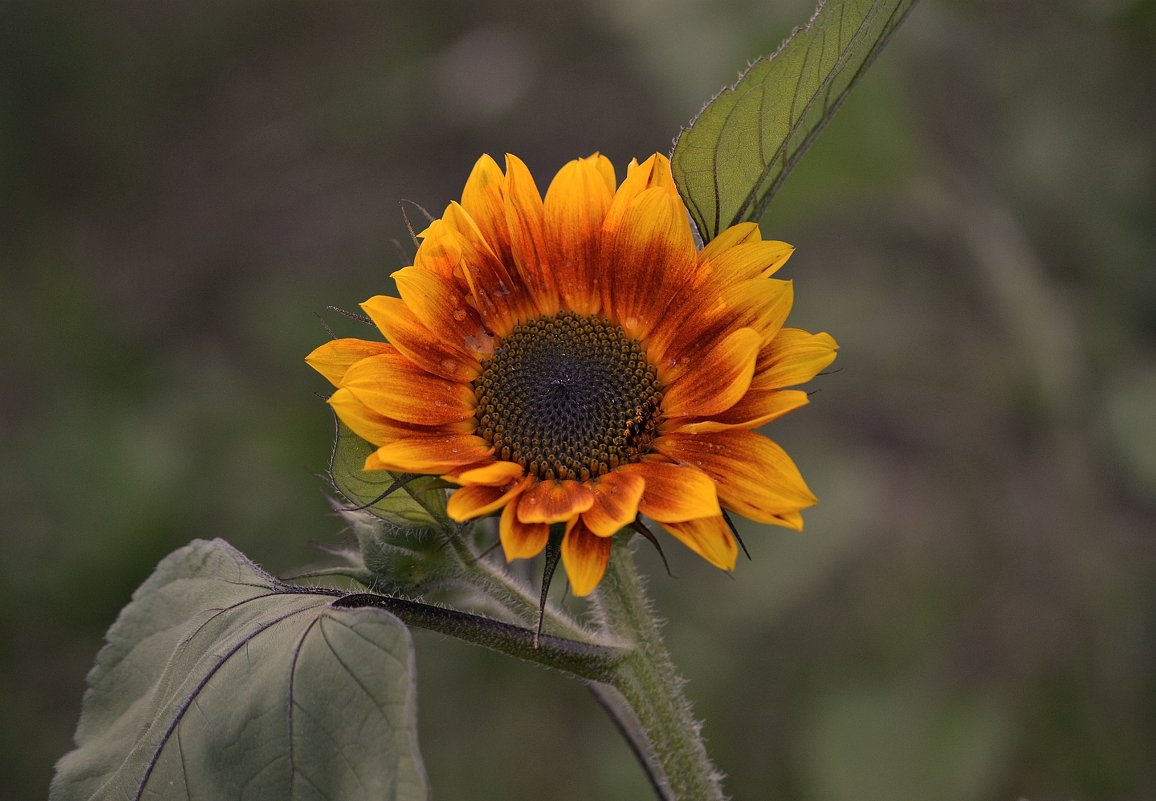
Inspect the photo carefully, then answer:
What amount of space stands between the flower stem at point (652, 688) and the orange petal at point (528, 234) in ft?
A: 1.21

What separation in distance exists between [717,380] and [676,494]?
172mm

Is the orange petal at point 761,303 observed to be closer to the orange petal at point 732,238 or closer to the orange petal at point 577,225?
the orange petal at point 732,238

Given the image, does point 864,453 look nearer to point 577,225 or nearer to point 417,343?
point 577,225

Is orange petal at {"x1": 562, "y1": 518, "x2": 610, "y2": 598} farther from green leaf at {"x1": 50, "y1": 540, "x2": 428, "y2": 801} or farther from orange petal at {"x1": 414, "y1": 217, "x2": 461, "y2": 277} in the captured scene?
orange petal at {"x1": 414, "y1": 217, "x2": 461, "y2": 277}

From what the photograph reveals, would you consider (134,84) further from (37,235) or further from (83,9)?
(37,235)

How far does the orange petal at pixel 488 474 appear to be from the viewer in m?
1.12

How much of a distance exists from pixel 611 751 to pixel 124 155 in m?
3.30

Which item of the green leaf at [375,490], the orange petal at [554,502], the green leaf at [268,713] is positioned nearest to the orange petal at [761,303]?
the orange petal at [554,502]

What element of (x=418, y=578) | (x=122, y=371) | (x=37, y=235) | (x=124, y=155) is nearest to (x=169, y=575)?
(x=418, y=578)

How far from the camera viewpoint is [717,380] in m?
1.23

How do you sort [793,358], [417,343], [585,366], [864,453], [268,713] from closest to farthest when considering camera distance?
[268,713], [793,358], [417,343], [585,366], [864,453]

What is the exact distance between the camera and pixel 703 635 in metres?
3.00

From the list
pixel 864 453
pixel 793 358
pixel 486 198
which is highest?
pixel 486 198

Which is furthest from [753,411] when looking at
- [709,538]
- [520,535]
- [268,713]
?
[268,713]
